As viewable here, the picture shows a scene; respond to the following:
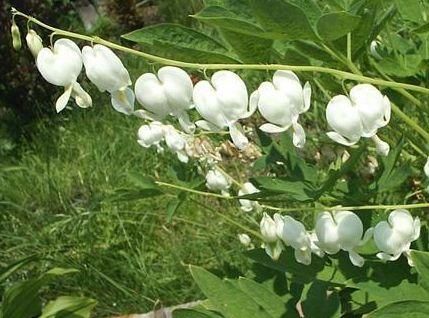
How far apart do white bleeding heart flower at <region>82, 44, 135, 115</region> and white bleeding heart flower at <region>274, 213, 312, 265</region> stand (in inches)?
10.1

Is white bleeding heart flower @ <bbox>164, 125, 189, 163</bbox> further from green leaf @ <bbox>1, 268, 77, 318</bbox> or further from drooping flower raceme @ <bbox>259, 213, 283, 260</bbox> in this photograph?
green leaf @ <bbox>1, 268, 77, 318</bbox>

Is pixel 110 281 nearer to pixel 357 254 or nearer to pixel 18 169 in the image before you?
pixel 18 169

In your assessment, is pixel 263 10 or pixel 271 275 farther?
pixel 271 275

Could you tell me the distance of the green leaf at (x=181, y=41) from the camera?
3.01 ft

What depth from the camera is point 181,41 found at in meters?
0.93

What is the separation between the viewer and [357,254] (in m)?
1.05

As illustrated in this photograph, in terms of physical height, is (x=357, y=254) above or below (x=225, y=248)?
above

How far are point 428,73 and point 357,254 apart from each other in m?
0.29

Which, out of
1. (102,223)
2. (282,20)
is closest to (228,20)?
(282,20)

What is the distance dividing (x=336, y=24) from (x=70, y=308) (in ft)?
5.19

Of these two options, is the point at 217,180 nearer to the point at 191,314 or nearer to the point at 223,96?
the point at 191,314

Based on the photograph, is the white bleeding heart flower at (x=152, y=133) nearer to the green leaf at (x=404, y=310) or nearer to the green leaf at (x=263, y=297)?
the green leaf at (x=263, y=297)

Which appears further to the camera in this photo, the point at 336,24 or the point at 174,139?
the point at 174,139

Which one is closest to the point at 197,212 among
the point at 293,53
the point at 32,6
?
the point at 32,6
